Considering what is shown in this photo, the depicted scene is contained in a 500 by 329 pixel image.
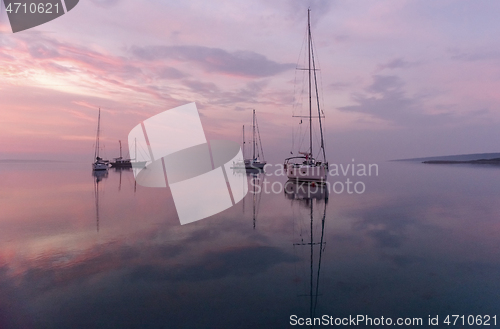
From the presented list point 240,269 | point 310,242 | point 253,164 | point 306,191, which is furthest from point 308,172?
point 253,164

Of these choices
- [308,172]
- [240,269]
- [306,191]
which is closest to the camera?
[240,269]

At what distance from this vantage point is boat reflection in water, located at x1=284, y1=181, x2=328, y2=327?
7854 millimetres

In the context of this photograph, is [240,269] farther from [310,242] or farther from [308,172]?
[308,172]

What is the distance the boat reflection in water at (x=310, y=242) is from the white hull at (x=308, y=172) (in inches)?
387

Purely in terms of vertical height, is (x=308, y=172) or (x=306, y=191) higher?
(x=308, y=172)

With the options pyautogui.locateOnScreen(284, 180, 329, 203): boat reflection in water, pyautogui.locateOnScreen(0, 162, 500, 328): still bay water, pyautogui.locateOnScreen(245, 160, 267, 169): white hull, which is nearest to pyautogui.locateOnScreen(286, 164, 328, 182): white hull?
pyautogui.locateOnScreen(284, 180, 329, 203): boat reflection in water

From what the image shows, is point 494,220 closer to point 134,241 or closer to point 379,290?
point 379,290

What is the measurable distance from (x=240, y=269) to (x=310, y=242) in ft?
13.6

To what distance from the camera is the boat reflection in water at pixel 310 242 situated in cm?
785

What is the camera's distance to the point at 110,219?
1683 cm

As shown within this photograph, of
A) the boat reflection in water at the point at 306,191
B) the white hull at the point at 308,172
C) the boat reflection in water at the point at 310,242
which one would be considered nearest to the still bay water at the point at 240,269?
the boat reflection in water at the point at 310,242

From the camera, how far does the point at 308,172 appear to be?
3491cm

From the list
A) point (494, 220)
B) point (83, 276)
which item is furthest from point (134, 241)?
point (494, 220)

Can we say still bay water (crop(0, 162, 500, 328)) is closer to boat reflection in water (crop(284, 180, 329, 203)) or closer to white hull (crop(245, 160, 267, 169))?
boat reflection in water (crop(284, 180, 329, 203))
